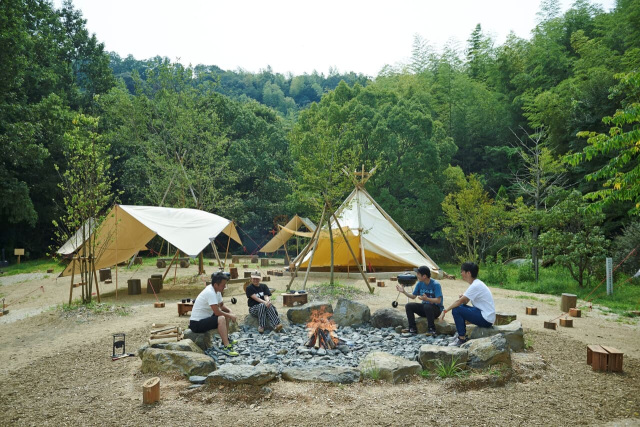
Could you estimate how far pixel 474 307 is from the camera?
4965 millimetres

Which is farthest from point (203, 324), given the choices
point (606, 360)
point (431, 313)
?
point (606, 360)

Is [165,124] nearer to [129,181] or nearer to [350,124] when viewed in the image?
[129,181]

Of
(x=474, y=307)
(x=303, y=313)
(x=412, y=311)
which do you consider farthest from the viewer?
(x=303, y=313)

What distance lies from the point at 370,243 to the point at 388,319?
225 inches

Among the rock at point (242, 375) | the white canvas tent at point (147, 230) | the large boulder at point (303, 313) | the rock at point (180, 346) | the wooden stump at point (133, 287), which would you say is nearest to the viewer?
the rock at point (242, 375)

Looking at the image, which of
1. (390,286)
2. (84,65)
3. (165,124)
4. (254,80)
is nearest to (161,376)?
(390,286)

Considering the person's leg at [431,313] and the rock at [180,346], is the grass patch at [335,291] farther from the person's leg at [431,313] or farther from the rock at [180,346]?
the rock at [180,346]

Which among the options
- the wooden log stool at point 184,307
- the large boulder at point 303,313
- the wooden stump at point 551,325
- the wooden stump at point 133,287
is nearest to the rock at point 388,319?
the large boulder at point 303,313

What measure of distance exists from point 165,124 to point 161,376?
18128 mm

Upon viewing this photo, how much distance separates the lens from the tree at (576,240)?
9.38 metres

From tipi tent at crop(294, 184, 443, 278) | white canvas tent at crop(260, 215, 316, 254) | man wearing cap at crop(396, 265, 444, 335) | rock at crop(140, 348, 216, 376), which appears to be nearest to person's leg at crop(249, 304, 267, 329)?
rock at crop(140, 348, 216, 376)

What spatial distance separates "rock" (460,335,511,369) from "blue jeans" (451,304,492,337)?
0.66m

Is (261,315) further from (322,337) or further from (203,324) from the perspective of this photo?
(322,337)

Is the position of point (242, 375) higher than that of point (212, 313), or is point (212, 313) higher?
point (212, 313)
